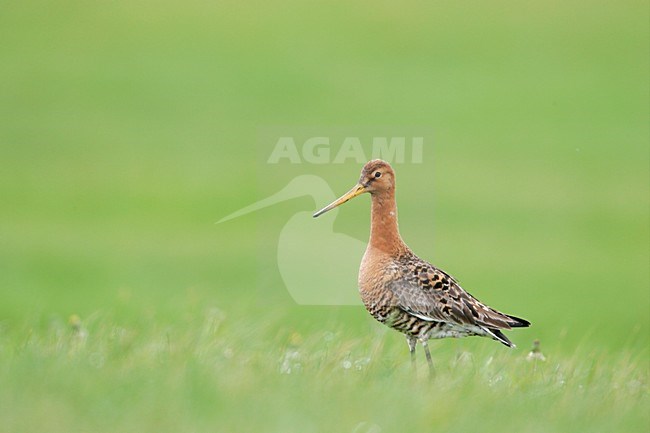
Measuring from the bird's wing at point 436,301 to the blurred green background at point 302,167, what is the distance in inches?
135

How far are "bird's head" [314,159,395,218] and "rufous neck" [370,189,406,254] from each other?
5 centimetres

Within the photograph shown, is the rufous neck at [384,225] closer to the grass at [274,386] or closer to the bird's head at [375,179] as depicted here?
the bird's head at [375,179]

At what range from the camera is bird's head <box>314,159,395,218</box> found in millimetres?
11094

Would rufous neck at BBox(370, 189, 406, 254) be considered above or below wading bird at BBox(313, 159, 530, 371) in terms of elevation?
above

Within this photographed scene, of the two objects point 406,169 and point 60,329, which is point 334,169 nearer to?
point 406,169

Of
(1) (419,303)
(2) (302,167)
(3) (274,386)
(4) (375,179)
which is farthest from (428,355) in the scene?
(2) (302,167)

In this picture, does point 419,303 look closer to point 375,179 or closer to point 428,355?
point 428,355

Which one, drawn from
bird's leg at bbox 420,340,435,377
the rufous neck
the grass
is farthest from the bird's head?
the grass

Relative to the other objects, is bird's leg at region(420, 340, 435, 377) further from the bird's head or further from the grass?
the bird's head

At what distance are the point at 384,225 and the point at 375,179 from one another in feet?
1.35

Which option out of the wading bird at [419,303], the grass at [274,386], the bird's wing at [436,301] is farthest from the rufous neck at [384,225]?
the grass at [274,386]

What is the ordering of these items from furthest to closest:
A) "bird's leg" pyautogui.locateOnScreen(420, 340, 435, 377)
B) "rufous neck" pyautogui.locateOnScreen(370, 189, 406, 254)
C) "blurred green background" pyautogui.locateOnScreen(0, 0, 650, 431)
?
"blurred green background" pyautogui.locateOnScreen(0, 0, 650, 431) → "rufous neck" pyautogui.locateOnScreen(370, 189, 406, 254) → "bird's leg" pyautogui.locateOnScreen(420, 340, 435, 377)

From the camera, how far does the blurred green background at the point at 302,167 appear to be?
944 inches

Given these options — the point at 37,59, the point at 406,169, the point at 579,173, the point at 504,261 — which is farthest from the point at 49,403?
the point at 37,59
